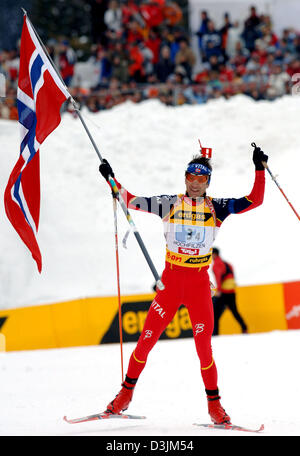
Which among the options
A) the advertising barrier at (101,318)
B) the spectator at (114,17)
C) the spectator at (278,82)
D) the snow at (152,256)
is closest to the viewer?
the snow at (152,256)

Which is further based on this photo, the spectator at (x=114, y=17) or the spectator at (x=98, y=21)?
the spectator at (x=98, y=21)

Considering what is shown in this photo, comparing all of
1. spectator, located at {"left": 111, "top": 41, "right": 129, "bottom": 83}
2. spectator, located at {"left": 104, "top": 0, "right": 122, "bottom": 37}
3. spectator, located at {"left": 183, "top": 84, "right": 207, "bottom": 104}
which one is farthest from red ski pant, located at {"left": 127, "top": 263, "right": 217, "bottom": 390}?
spectator, located at {"left": 104, "top": 0, "right": 122, "bottom": 37}

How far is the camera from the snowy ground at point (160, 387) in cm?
624

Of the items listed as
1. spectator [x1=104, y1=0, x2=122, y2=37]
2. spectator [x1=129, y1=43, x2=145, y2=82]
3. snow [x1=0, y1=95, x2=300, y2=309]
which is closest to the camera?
snow [x1=0, y1=95, x2=300, y2=309]

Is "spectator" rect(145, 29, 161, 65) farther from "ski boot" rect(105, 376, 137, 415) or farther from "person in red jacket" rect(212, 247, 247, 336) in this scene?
"ski boot" rect(105, 376, 137, 415)

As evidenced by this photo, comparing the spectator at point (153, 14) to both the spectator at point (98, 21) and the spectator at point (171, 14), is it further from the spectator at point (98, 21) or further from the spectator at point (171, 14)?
the spectator at point (98, 21)

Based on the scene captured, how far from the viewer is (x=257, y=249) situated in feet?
46.1

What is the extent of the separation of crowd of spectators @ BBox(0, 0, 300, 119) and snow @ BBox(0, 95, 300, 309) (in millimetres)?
657

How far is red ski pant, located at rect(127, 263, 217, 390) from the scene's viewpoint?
230 inches

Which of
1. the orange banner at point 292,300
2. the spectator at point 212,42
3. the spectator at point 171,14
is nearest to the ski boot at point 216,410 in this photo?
the orange banner at point 292,300

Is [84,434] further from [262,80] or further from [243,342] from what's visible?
[262,80]

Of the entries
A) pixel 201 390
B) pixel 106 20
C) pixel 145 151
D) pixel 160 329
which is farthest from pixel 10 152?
pixel 160 329

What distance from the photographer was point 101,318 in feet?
35.3

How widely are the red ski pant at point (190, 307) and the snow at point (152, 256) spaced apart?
2.01 ft
